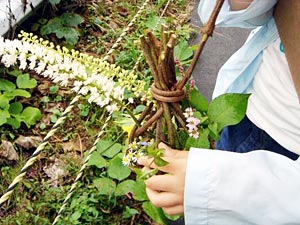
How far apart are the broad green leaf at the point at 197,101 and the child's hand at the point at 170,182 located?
4.4 inches

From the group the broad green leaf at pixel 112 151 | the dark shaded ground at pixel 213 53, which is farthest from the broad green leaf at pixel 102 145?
the dark shaded ground at pixel 213 53

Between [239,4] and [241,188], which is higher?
[239,4]

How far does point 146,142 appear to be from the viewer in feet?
4.01

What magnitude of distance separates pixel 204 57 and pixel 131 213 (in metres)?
1.08

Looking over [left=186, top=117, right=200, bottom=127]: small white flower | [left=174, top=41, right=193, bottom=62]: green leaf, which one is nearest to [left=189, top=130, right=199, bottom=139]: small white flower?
[left=186, top=117, right=200, bottom=127]: small white flower

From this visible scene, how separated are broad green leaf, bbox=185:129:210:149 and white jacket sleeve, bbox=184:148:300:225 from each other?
0.23 feet

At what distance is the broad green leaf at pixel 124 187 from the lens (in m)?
1.93

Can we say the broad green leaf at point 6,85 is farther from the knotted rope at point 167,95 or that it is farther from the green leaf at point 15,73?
the knotted rope at point 167,95

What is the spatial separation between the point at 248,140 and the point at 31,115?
1.08 m

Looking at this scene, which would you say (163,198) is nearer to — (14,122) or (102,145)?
(102,145)

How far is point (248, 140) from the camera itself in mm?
1391

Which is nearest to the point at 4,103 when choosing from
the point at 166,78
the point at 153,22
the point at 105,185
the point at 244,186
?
the point at 105,185

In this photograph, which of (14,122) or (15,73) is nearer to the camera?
(14,122)

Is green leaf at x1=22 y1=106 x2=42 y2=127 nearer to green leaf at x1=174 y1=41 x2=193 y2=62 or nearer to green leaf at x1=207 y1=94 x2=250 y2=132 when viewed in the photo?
green leaf at x1=174 y1=41 x2=193 y2=62
